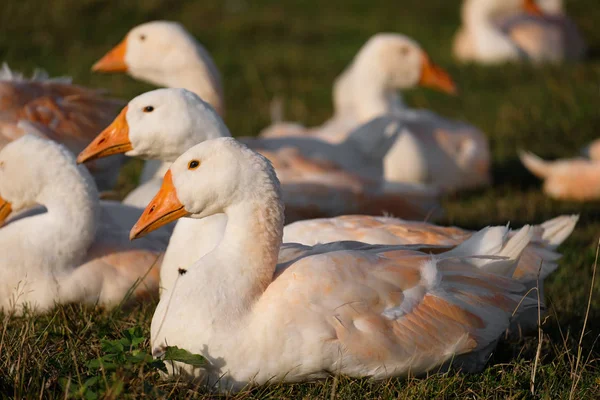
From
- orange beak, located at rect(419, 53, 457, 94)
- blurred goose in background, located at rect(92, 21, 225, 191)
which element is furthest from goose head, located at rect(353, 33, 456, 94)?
blurred goose in background, located at rect(92, 21, 225, 191)

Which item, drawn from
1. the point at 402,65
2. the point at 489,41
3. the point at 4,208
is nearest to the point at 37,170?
the point at 4,208

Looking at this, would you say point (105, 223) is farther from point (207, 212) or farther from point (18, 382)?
point (18, 382)

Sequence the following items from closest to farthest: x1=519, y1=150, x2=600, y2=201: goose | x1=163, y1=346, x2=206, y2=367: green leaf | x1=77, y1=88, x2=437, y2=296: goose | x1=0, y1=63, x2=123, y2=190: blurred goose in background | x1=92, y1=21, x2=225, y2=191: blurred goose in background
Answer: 1. x1=163, y1=346, x2=206, y2=367: green leaf
2. x1=77, y1=88, x2=437, y2=296: goose
3. x1=0, y1=63, x2=123, y2=190: blurred goose in background
4. x1=92, y1=21, x2=225, y2=191: blurred goose in background
5. x1=519, y1=150, x2=600, y2=201: goose

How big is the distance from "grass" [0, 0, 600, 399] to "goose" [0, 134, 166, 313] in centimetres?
20

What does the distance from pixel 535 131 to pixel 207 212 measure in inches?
283

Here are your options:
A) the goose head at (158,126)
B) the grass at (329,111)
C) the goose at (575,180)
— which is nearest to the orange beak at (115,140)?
the goose head at (158,126)

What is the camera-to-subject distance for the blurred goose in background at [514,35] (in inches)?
558

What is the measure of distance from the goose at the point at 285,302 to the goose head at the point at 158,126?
3.40 ft

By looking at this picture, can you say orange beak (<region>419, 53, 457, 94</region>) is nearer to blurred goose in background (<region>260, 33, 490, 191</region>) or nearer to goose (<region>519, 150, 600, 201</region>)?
blurred goose in background (<region>260, 33, 490, 191</region>)

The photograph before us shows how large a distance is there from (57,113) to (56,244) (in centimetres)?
180

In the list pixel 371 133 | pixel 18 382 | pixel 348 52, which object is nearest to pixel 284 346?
pixel 18 382

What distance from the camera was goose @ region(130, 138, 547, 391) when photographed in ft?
12.8

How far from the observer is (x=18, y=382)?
365 centimetres

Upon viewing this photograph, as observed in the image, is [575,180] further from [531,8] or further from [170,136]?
[531,8]
